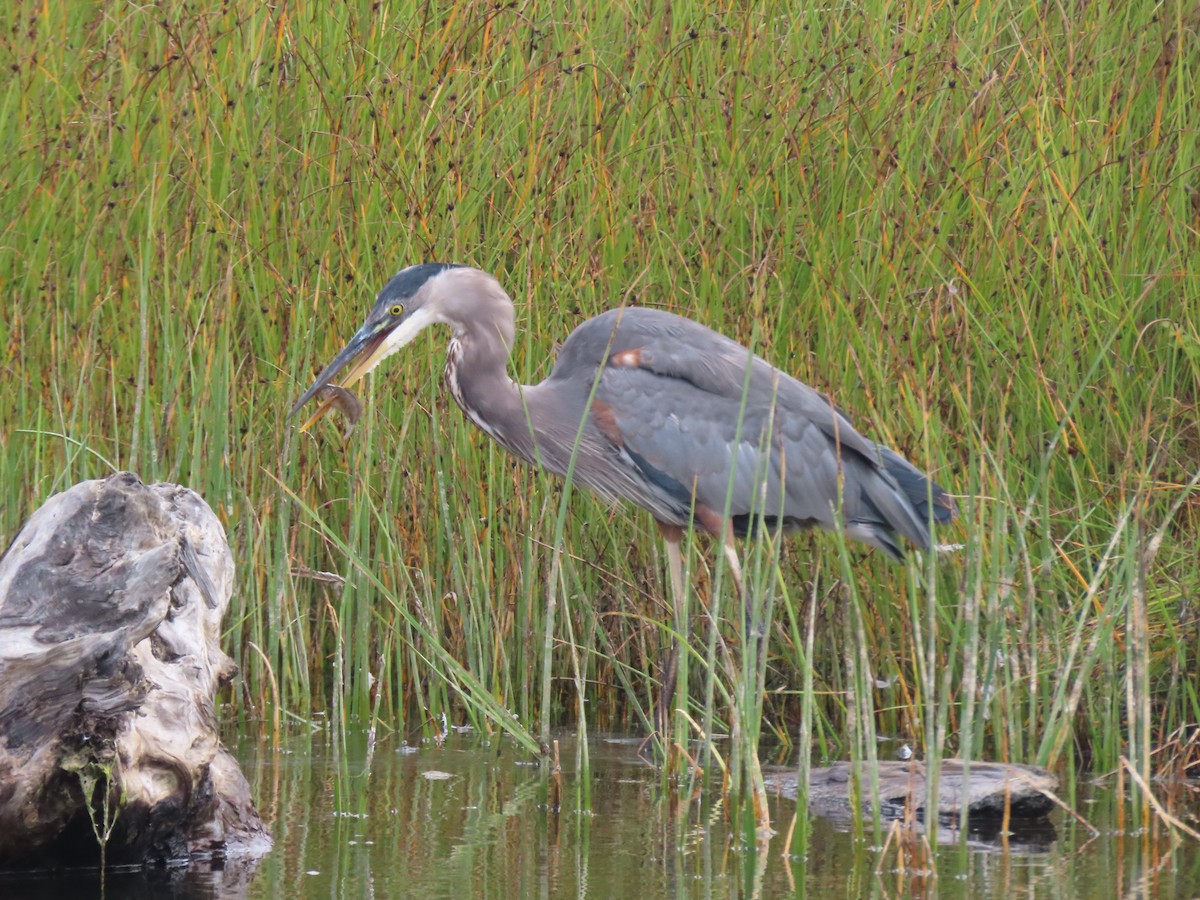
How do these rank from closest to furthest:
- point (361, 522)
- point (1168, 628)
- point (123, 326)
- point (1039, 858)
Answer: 1. point (1039, 858)
2. point (1168, 628)
3. point (361, 522)
4. point (123, 326)

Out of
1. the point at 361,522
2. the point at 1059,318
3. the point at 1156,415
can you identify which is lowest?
the point at 361,522

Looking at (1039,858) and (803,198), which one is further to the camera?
(803,198)

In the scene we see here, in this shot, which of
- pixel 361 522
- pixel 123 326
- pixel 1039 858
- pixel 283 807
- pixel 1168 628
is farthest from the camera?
pixel 123 326

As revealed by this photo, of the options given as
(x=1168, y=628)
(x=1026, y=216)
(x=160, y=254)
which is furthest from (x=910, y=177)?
(x=160, y=254)

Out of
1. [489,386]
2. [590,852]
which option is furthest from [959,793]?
[489,386]

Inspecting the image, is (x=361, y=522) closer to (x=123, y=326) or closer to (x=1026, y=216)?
(x=123, y=326)

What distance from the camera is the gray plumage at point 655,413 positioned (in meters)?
4.62

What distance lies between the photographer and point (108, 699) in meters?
2.95

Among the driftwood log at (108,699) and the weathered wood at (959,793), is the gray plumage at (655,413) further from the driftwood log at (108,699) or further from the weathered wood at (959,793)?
the driftwood log at (108,699)

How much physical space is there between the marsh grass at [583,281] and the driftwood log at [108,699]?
0.95 metres

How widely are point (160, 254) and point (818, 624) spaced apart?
220 cm

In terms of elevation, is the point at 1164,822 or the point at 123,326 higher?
the point at 123,326

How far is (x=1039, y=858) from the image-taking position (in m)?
3.28

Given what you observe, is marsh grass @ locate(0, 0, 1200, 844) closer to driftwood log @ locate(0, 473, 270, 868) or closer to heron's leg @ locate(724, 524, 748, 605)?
heron's leg @ locate(724, 524, 748, 605)
